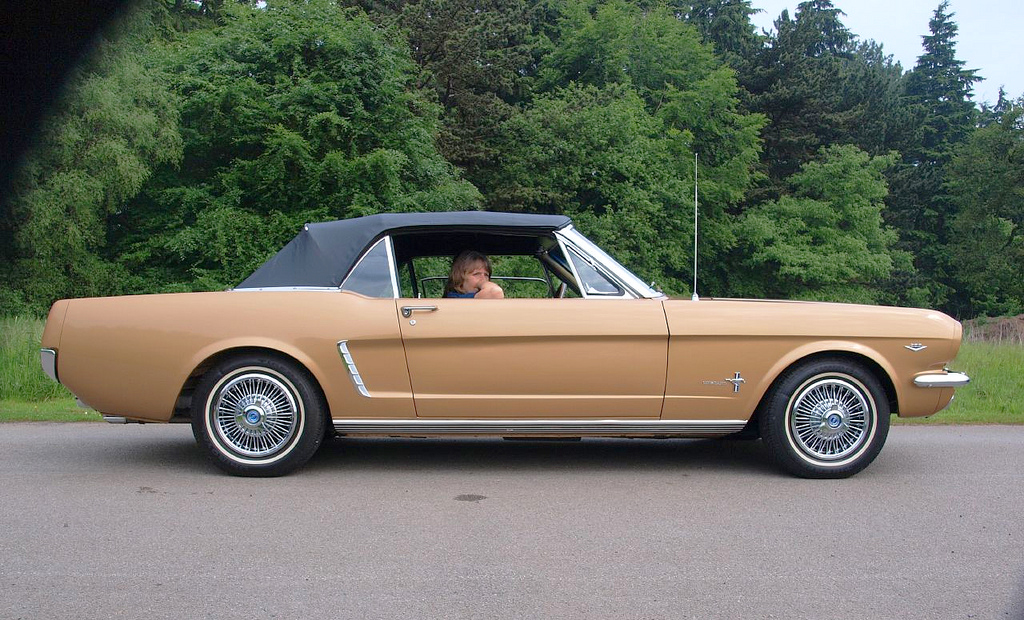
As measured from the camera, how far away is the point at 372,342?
538 centimetres

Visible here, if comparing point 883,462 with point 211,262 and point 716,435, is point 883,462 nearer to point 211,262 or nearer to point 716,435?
point 716,435

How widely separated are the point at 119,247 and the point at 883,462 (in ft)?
80.0

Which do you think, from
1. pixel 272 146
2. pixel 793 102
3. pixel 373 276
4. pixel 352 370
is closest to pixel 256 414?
pixel 352 370

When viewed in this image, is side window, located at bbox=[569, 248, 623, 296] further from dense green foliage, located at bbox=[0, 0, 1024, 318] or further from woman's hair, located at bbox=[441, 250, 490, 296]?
dense green foliage, located at bbox=[0, 0, 1024, 318]

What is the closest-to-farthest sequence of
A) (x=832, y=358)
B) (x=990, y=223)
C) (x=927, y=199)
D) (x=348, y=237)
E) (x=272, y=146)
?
(x=832, y=358) → (x=348, y=237) → (x=272, y=146) → (x=990, y=223) → (x=927, y=199)

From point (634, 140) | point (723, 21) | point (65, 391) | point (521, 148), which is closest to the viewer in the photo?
point (65, 391)

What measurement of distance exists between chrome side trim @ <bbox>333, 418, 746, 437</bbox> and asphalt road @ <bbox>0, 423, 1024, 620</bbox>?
0.96ft

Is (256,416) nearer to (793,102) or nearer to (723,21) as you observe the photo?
(793,102)

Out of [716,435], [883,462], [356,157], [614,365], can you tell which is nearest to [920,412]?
[883,462]

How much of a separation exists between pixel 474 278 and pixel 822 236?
42.0 metres

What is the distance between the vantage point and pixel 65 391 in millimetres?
9883

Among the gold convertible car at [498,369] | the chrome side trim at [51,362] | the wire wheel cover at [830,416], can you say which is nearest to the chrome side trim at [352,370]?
the gold convertible car at [498,369]

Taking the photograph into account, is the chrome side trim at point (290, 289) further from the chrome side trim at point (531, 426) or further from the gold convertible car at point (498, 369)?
the chrome side trim at point (531, 426)

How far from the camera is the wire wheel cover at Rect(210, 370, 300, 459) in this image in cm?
539
